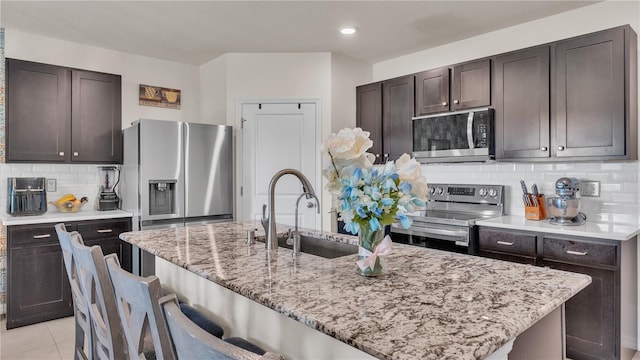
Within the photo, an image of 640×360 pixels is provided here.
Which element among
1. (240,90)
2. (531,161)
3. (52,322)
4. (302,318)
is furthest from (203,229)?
(531,161)

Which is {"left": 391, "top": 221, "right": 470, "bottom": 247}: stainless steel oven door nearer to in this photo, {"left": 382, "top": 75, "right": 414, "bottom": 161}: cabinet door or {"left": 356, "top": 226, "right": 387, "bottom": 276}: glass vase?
{"left": 382, "top": 75, "right": 414, "bottom": 161}: cabinet door

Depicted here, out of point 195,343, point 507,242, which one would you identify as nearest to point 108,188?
point 507,242

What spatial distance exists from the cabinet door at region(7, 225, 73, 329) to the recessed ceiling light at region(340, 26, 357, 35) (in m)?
3.00

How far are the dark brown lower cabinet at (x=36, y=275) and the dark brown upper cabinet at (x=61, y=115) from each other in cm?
68

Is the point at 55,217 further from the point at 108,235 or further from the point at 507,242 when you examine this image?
the point at 507,242

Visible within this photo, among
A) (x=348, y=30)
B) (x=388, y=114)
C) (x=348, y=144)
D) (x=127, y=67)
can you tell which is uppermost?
(x=348, y=30)

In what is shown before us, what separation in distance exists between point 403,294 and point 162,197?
3045mm

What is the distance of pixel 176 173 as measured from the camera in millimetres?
3639

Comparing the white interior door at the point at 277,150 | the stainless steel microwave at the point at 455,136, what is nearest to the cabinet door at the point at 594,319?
the stainless steel microwave at the point at 455,136

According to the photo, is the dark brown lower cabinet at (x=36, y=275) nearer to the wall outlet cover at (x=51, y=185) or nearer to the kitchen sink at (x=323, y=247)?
the wall outlet cover at (x=51, y=185)

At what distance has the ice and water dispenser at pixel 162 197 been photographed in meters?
3.54

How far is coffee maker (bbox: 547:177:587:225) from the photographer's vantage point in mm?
2732

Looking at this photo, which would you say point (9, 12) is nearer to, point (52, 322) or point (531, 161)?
point (52, 322)

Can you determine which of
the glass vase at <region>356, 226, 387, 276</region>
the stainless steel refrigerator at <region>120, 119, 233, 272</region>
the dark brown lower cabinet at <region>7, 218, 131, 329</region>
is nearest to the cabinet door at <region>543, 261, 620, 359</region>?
→ the glass vase at <region>356, 226, 387, 276</region>
